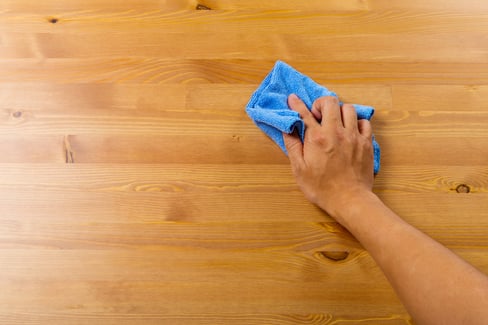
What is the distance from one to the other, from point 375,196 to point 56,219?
0.58 m

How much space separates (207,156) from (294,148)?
17cm

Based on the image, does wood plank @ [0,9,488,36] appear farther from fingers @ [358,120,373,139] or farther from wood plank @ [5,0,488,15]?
fingers @ [358,120,373,139]

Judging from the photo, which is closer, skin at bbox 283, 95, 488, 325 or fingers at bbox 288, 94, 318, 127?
skin at bbox 283, 95, 488, 325

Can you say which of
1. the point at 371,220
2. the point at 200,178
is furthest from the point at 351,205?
the point at 200,178

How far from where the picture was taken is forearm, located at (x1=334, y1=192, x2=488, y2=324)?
42 centimetres

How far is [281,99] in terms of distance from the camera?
702mm

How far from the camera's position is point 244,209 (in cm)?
67

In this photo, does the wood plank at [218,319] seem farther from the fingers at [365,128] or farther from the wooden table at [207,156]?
the fingers at [365,128]

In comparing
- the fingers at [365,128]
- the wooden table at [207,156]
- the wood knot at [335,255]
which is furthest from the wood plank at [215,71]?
the wood knot at [335,255]

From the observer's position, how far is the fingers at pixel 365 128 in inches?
26.4

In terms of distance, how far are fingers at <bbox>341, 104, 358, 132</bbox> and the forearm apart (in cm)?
13

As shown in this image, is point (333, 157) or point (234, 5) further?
point (234, 5)

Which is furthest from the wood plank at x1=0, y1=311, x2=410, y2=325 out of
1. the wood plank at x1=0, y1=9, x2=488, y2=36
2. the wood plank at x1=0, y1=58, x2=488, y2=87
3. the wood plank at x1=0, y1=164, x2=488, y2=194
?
the wood plank at x1=0, y1=9, x2=488, y2=36

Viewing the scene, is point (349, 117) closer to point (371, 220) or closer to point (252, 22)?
point (371, 220)
